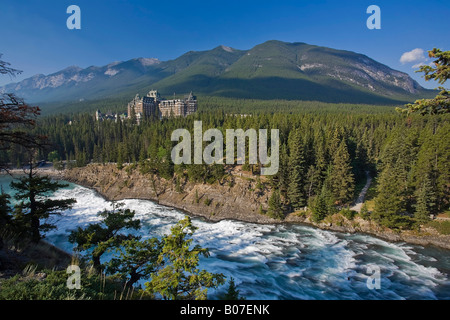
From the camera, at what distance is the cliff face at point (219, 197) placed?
118 ft

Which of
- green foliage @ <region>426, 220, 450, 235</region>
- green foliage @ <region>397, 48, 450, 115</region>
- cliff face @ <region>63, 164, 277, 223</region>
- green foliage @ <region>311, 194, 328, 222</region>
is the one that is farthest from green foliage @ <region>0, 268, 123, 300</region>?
green foliage @ <region>426, 220, 450, 235</region>

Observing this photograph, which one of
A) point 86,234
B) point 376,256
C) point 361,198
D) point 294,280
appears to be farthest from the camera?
point 361,198

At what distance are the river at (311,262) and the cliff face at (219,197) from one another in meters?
2.04

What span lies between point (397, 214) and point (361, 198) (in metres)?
8.97

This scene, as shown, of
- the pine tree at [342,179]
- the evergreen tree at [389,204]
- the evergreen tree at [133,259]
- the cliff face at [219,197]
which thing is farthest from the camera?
Result: the pine tree at [342,179]

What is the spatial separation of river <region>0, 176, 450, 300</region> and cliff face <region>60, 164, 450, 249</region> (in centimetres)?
204

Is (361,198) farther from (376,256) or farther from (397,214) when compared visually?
(376,256)

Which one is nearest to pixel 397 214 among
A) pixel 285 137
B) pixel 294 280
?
pixel 294 280

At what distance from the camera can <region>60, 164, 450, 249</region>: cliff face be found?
35.9 m

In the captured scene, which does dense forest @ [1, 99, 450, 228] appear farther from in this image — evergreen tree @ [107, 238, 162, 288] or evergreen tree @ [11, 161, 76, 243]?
evergreen tree @ [107, 238, 162, 288]

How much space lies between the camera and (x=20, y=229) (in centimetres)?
1526

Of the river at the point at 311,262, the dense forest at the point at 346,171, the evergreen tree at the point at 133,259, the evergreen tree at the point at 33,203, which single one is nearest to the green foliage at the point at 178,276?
the evergreen tree at the point at 133,259

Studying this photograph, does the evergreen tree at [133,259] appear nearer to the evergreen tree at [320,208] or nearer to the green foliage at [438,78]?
the green foliage at [438,78]

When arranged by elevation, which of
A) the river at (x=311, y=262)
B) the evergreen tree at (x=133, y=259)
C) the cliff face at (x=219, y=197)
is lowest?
the river at (x=311, y=262)
